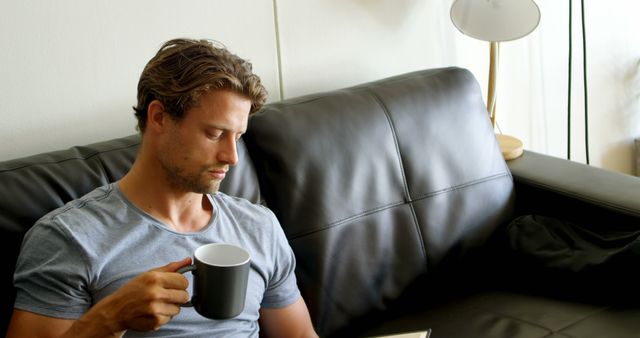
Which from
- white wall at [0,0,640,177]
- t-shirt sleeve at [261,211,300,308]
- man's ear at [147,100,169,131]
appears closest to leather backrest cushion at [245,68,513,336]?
t-shirt sleeve at [261,211,300,308]

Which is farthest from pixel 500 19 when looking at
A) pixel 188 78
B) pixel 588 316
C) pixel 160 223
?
pixel 160 223

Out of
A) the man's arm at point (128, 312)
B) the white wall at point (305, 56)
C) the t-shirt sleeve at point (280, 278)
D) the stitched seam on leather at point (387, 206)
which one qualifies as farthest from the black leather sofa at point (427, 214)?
the man's arm at point (128, 312)

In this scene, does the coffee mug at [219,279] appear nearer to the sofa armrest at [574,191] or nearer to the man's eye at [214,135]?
the man's eye at [214,135]

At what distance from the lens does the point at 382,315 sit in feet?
6.44

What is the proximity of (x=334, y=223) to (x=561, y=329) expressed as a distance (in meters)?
0.55

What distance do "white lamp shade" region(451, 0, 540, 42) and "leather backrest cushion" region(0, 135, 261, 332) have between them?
95cm

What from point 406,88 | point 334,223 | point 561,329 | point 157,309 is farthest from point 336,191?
point 157,309

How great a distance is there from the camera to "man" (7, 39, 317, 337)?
135 centimetres

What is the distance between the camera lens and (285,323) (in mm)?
1694

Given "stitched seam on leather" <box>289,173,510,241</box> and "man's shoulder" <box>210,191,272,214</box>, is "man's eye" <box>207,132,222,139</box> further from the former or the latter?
"stitched seam on leather" <box>289,173,510,241</box>

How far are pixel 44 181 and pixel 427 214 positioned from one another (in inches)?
36.0

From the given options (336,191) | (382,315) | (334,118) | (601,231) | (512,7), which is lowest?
(382,315)

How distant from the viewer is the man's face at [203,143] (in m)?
1.49

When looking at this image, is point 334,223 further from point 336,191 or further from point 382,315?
point 382,315
